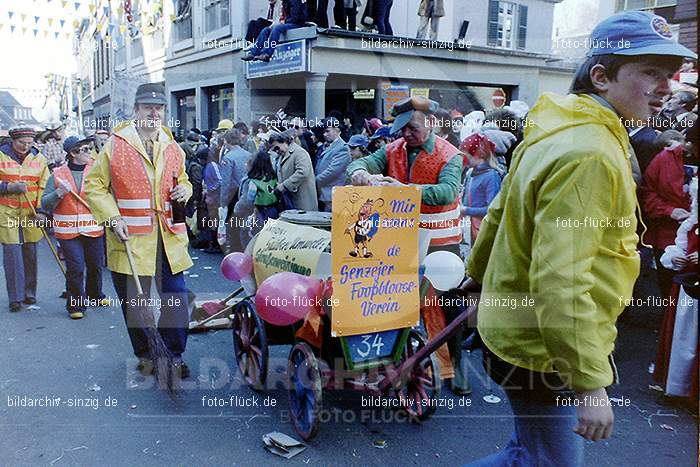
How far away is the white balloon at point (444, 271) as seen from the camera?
133 inches

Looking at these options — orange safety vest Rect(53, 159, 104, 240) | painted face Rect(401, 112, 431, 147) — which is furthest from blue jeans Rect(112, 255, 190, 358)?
orange safety vest Rect(53, 159, 104, 240)

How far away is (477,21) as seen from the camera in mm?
14500

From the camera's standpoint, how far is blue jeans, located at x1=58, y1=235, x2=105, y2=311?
231 inches

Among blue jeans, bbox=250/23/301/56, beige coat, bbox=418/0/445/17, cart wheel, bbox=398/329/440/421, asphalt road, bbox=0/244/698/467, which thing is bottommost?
asphalt road, bbox=0/244/698/467

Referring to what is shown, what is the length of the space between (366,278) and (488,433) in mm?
1177

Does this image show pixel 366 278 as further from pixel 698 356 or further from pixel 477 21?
pixel 477 21

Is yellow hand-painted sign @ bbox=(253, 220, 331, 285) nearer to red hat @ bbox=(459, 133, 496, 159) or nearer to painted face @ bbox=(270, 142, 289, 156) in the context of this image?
red hat @ bbox=(459, 133, 496, 159)

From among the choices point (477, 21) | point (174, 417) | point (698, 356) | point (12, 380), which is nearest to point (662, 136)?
point (698, 356)

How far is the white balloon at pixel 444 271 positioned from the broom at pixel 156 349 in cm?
171

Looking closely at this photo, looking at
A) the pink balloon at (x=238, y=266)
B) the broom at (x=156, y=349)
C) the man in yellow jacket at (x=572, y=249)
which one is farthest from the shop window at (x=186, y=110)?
the man in yellow jacket at (x=572, y=249)

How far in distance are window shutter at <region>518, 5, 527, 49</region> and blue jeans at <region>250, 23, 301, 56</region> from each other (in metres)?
6.63

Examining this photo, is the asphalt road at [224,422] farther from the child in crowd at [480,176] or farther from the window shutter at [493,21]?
the window shutter at [493,21]

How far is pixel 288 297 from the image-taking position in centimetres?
313

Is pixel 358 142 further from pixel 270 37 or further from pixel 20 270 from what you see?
pixel 270 37
